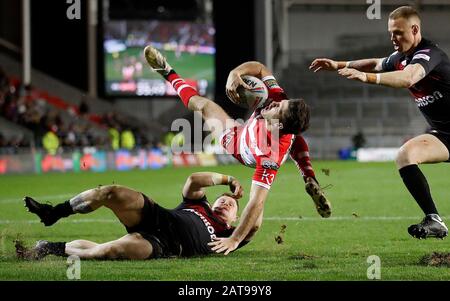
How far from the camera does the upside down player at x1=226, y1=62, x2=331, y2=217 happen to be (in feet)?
22.7

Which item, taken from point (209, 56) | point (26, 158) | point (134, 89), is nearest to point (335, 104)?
point (209, 56)

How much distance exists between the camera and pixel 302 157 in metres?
7.68

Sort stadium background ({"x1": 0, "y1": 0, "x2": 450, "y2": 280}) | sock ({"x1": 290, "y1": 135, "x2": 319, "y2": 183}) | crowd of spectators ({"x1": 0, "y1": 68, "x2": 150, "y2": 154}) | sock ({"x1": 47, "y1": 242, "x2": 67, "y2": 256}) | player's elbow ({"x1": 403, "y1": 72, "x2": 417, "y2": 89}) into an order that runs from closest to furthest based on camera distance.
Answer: player's elbow ({"x1": 403, "y1": 72, "x2": 417, "y2": 89}), sock ({"x1": 47, "y1": 242, "x2": 67, "y2": 256}), sock ({"x1": 290, "y1": 135, "x2": 319, "y2": 183}), stadium background ({"x1": 0, "y1": 0, "x2": 450, "y2": 280}), crowd of spectators ({"x1": 0, "y1": 68, "x2": 150, "y2": 154})

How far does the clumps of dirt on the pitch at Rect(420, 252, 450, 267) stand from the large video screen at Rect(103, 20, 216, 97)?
23.5m

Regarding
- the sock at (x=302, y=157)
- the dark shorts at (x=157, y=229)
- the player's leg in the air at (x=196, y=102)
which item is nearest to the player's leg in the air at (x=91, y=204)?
the dark shorts at (x=157, y=229)

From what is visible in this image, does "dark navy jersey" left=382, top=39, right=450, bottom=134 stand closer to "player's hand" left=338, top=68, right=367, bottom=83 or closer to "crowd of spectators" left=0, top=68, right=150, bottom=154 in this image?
"player's hand" left=338, top=68, right=367, bottom=83

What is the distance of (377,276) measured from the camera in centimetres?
604

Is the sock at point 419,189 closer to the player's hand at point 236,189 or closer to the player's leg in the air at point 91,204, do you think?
the player's hand at point 236,189

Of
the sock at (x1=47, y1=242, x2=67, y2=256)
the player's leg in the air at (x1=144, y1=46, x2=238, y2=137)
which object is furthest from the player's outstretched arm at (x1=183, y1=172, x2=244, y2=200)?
the sock at (x1=47, y1=242, x2=67, y2=256)

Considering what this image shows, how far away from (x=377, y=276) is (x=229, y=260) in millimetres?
1531

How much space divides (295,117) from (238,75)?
708mm

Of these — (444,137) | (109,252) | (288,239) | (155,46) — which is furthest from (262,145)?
(155,46)

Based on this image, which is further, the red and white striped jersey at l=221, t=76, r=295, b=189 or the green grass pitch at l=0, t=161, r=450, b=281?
the red and white striped jersey at l=221, t=76, r=295, b=189
